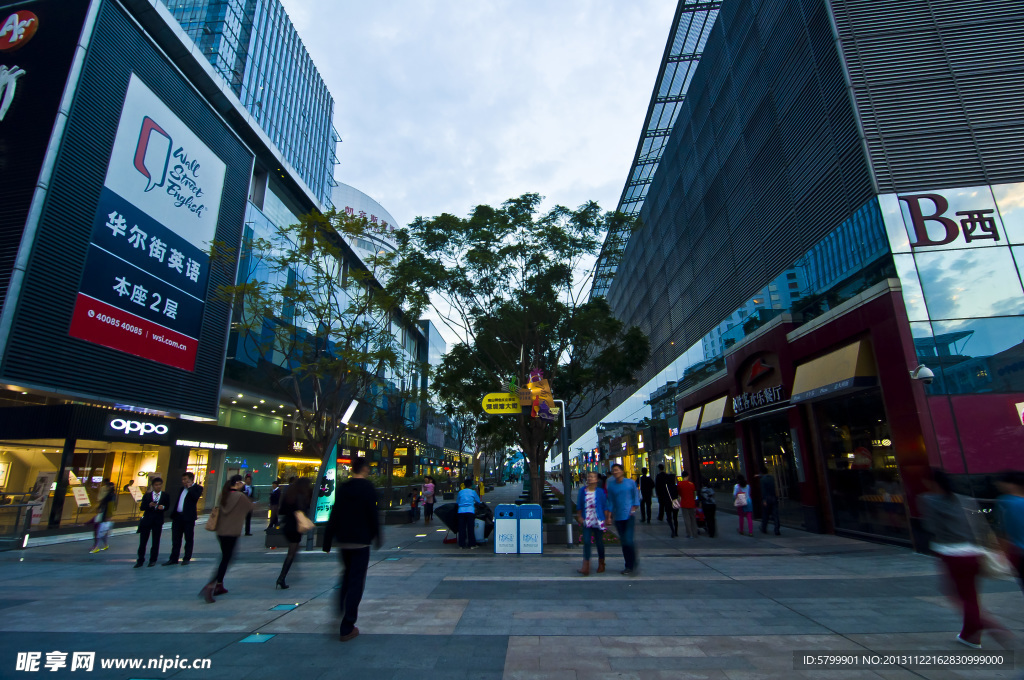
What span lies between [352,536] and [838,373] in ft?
41.4

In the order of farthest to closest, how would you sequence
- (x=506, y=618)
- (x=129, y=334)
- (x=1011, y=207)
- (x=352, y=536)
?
1. (x=129, y=334)
2. (x=1011, y=207)
3. (x=506, y=618)
4. (x=352, y=536)

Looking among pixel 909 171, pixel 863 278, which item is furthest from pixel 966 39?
pixel 863 278

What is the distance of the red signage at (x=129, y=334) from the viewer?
1633cm

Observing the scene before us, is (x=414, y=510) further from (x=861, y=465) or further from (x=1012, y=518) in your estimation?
(x=1012, y=518)

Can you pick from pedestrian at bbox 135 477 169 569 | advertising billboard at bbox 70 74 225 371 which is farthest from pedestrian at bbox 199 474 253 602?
advertising billboard at bbox 70 74 225 371

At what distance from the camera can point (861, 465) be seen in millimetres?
12969

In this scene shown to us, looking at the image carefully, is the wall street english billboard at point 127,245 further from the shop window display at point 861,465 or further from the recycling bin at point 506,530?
the shop window display at point 861,465

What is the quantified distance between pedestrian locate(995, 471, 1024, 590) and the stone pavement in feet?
→ 3.13

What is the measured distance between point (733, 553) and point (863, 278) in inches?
303

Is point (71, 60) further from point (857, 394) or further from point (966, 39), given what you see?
point (966, 39)

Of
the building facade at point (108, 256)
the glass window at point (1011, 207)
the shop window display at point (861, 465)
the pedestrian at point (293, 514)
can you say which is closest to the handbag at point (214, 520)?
the pedestrian at point (293, 514)

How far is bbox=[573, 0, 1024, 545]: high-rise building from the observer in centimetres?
1116

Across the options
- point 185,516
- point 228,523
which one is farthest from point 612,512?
point 185,516

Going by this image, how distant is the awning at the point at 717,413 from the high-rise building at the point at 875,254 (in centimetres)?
11
